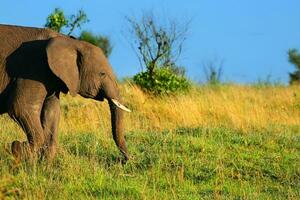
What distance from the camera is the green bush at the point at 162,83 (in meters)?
18.4

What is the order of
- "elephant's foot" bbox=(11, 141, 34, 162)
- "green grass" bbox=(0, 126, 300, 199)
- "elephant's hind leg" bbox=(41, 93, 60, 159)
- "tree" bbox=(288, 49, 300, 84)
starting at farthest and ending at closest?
"tree" bbox=(288, 49, 300, 84) < "elephant's hind leg" bbox=(41, 93, 60, 159) < "elephant's foot" bbox=(11, 141, 34, 162) < "green grass" bbox=(0, 126, 300, 199)

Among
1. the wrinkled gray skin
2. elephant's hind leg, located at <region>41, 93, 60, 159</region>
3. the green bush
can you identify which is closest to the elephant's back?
the wrinkled gray skin

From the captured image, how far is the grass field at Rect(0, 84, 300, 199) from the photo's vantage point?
28.7 feet

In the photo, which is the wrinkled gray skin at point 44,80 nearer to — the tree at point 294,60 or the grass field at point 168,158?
the grass field at point 168,158

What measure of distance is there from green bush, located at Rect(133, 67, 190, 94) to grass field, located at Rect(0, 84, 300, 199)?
2.30 metres

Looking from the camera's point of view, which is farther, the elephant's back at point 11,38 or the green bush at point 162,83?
the green bush at point 162,83

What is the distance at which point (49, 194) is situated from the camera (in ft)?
27.3

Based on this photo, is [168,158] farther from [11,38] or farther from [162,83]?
[162,83]

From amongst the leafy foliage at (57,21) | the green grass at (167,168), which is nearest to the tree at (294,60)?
the leafy foliage at (57,21)

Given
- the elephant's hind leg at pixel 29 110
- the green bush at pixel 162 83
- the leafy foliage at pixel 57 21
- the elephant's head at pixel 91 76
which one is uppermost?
the leafy foliage at pixel 57 21

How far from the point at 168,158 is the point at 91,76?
1.46 meters

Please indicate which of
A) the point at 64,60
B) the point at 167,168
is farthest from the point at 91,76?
the point at 167,168

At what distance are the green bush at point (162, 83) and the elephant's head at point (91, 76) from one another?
25.2 feet

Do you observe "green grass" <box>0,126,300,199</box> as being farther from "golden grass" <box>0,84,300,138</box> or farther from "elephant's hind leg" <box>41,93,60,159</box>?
"golden grass" <box>0,84,300,138</box>
